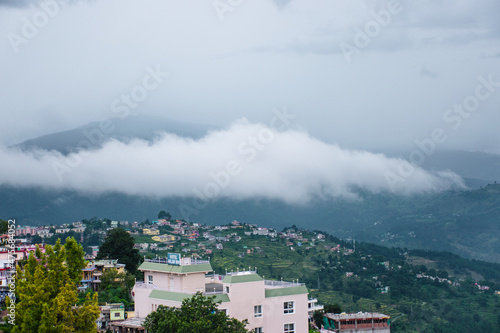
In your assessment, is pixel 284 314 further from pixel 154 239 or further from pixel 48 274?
pixel 154 239

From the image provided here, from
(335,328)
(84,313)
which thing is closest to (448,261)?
(335,328)

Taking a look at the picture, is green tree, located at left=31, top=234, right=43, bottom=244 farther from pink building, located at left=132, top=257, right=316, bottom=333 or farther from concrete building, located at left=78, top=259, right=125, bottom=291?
pink building, located at left=132, top=257, right=316, bottom=333

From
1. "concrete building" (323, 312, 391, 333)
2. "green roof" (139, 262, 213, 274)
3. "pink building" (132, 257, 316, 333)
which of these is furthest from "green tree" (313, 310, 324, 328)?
"green roof" (139, 262, 213, 274)

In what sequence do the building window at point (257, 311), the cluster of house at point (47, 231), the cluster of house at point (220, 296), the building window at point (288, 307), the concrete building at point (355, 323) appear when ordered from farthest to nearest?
the cluster of house at point (47, 231)
the concrete building at point (355, 323)
the building window at point (288, 307)
the building window at point (257, 311)
the cluster of house at point (220, 296)

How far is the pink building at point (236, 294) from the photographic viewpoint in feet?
133

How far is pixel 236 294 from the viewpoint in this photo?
1588 inches

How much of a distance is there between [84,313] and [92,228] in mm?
108268

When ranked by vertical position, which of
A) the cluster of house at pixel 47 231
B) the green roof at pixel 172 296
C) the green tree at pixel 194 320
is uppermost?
the cluster of house at pixel 47 231

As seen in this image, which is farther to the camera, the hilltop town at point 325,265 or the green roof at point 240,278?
the hilltop town at point 325,265

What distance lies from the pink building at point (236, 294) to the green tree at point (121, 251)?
22164mm

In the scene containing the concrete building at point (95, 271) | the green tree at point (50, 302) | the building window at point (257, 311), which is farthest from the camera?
the concrete building at point (95, 271)

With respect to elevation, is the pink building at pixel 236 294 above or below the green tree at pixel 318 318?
above

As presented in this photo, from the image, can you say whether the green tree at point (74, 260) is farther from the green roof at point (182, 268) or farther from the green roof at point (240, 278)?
the green roof at point (240, 278)

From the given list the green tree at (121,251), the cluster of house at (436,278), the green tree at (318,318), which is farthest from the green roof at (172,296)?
the cluster of house at (436,278)
